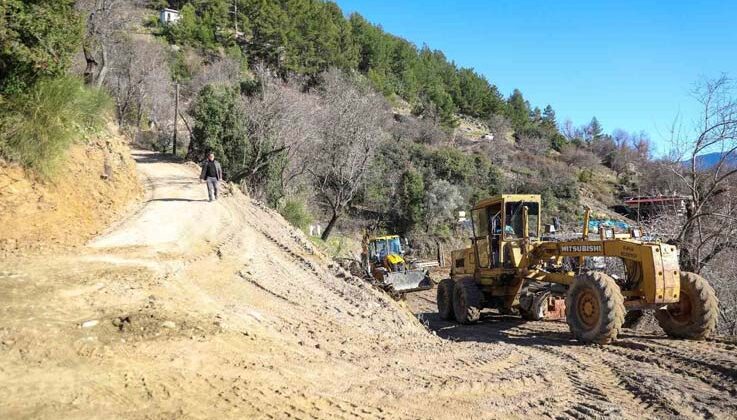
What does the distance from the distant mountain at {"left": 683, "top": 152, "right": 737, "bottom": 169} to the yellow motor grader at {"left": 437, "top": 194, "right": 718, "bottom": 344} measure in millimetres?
2400

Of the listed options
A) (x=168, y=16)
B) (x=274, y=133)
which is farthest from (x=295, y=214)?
(x=168, y=16)

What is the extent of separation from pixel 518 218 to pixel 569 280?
105 inches

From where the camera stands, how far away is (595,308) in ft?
31.8

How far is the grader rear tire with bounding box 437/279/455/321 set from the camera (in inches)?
589

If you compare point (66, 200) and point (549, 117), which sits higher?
point (549, 117)

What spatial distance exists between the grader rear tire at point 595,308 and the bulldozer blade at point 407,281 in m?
10.5

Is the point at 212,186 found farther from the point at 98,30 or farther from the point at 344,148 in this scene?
the point at 344,148

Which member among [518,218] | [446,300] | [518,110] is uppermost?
[518,110]

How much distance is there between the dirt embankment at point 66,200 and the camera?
8.72m

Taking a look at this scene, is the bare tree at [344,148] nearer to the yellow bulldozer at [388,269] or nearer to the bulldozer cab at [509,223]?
the yellow bulldozer at [388,269]

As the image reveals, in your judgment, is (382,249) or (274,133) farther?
(274,133)

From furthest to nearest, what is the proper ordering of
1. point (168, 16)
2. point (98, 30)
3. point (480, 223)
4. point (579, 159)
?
point (579, 159), point (168, 16), point (98, 30), point (480, 223)

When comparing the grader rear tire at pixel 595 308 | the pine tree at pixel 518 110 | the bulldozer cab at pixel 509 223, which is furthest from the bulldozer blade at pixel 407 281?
the pine tree at pixel 518 110

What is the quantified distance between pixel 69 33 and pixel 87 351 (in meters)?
7.79
